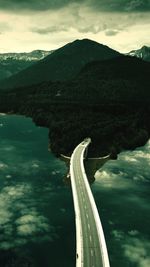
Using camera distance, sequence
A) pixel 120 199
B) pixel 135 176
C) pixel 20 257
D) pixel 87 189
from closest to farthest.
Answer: pixel 20 257
pixel 87 189
pixel 120 199
pixel 135 176

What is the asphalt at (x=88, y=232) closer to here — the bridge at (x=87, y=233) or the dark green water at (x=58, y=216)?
the bridge at (x=87, y=233)

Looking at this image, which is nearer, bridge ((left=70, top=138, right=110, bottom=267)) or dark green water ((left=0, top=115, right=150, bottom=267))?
bridge ((left=70, top=138, right=110, bottom=267))

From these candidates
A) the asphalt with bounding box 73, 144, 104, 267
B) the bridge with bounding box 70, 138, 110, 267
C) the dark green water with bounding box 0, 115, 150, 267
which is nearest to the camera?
the bridge with bounding box 70, 138, 110, 267

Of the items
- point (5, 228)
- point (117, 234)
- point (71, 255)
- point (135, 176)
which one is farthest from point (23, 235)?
point (135, 176)

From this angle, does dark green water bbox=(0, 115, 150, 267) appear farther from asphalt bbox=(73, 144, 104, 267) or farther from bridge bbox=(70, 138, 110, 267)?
asphalt bbox=(73, 144, 104, 267)

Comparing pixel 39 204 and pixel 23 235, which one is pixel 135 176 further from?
pixel 23 235

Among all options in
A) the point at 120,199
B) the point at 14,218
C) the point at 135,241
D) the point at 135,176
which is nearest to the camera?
the point at 135,241

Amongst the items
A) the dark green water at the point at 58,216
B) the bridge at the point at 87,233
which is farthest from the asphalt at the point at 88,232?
the dark green water at the point at 58,216

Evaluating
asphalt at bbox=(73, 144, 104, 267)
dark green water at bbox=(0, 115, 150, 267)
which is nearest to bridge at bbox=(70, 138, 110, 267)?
asphalt at bbox=(73, 144, 104, 267)
